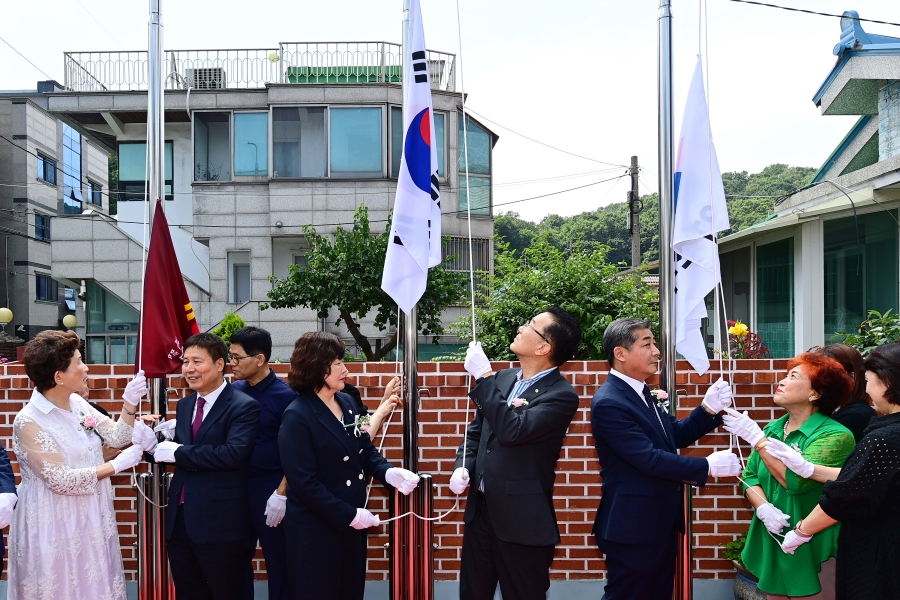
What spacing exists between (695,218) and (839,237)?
17.0ft

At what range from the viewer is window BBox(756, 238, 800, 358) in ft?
29.3

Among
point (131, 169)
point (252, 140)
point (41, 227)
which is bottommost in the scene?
point (41, 227)

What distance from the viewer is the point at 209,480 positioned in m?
3.60

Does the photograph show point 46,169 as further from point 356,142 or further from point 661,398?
point 661,398

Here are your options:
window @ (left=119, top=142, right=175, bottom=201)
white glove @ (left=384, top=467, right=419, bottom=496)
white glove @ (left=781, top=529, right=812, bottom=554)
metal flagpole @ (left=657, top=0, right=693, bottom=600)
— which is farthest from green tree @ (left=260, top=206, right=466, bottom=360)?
window @ (left=119, top=142, right=175, bottom=201)

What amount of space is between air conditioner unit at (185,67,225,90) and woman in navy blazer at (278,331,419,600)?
589 inches

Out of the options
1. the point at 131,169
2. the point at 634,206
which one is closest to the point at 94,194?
the point at 131,169

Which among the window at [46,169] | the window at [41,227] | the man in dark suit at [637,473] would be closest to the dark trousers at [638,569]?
the man in dark suit at [637,473]

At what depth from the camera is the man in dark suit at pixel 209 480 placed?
354 centimetres

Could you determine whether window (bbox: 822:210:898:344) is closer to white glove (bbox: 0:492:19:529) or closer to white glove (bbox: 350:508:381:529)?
white glove (bbox: 350:508:381:529)

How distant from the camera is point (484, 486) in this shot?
3373mm

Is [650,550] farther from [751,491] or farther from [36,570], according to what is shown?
[36,570]

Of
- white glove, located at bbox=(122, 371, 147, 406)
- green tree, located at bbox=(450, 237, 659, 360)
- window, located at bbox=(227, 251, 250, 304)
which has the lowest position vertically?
white glove, located at bbox=(122, 371, 147, 406)

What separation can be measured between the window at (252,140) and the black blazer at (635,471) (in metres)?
14.4
